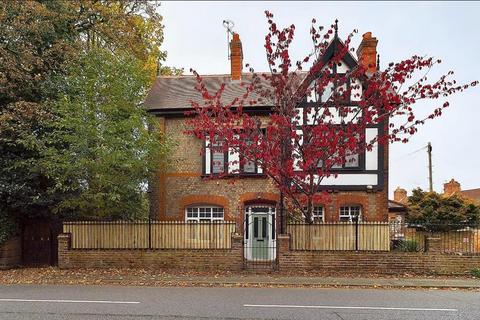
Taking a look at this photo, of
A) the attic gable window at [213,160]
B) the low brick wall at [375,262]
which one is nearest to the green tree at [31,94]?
the attic gable window at [213,160]

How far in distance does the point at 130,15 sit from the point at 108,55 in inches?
355

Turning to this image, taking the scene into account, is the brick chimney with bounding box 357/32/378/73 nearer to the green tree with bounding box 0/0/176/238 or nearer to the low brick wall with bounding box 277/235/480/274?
the low brick wall with bounding box 277/235/480/274

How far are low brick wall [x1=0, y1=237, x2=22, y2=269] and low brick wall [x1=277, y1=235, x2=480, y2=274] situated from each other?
11.2m

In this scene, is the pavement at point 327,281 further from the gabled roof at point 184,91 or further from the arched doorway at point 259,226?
the gabled roof at point 184,91

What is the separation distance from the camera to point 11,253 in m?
18.1

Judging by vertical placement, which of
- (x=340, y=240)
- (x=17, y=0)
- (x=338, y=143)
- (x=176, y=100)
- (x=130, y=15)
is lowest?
(x=340, y=240)

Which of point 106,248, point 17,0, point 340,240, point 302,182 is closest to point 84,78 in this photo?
point 17,0

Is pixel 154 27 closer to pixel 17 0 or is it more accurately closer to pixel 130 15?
pixel 130 15

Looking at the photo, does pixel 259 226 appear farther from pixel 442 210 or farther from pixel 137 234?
pixel 442 210

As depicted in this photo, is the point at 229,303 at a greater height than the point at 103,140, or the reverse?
the point at 103,140

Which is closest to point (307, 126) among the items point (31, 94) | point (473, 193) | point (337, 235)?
point (337, 235)

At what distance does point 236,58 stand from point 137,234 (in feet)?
33.8

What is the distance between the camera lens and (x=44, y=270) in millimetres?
16094

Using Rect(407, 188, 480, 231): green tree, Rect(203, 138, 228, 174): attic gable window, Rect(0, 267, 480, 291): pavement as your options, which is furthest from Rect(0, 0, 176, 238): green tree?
Rect(407, 188, 480, 231): green tree
